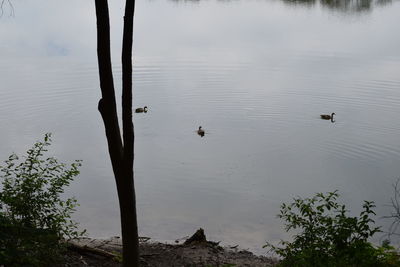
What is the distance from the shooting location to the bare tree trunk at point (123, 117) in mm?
4418

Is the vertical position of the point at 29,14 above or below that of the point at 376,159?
above

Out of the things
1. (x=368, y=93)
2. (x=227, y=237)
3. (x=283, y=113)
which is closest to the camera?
(x=227, y=237)

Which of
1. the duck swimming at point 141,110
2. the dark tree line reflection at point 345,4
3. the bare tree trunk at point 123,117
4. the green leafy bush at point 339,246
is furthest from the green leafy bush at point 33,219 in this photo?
the dark tree line reflection at point 345,4

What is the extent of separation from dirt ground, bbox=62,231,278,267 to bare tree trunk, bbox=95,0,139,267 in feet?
4.83

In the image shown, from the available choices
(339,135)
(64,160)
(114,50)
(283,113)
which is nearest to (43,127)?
(64,160)

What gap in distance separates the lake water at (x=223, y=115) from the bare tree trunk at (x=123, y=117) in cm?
390

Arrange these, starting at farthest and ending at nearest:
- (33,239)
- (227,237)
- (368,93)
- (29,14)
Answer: (29,14) → (368,93) → (227,237) → (33,239)

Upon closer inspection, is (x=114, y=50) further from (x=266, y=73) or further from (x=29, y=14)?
(x=29, y=14)

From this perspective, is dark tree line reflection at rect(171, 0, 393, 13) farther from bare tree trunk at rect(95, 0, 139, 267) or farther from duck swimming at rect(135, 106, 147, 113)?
bare tree trunk at rect(95, 0, 139, 267)

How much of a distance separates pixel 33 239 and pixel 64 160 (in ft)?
24.2

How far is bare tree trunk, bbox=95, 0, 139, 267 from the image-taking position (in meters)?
4.42

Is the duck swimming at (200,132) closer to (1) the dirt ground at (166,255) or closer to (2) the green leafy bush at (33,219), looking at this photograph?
(1) the dirt ground at (166,255)

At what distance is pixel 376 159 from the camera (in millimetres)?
12641

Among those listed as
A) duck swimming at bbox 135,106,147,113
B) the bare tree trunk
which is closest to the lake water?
duck swimming at bbox 135,106,147,113
